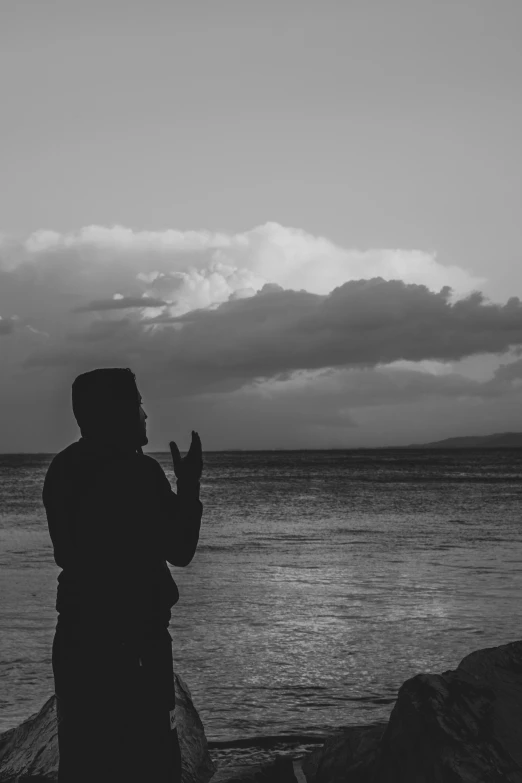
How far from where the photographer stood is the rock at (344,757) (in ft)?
14.0

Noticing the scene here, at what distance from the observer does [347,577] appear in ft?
47.0

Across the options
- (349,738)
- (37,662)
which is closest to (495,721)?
(349,738)

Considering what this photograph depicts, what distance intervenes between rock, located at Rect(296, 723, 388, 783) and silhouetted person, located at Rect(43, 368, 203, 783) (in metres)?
1.87

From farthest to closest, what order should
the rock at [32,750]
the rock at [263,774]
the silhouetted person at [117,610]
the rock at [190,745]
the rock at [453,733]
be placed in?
the rock at [190,745]
the rock at [32,750]
the rock at [263,774]
the rock at [453,733]
the silhouetted person at [117,610]

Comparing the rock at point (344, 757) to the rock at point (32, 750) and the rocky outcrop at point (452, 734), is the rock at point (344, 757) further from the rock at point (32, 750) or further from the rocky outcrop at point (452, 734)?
the rock at point (32, 750)

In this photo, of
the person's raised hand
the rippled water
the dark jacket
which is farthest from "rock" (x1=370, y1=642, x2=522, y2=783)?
the rippled water

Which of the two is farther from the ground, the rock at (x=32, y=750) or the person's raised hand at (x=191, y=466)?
the person's raised hand at (x=191, y=466)

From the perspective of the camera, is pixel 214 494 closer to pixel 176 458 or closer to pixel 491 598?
pixel 491 598

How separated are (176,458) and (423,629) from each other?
7.62m

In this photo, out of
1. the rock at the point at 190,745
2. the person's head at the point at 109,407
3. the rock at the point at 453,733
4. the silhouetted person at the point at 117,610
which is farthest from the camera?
the rock at the point at 190,745

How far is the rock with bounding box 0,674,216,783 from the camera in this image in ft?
14.9

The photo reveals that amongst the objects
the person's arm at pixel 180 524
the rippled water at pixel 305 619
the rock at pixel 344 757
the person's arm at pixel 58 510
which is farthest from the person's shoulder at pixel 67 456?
the rippled water at pixel 305 619

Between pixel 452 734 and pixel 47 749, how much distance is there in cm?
240

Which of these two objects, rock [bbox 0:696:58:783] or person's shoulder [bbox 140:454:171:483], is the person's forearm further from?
rock [bbox 0:696:58:783]
